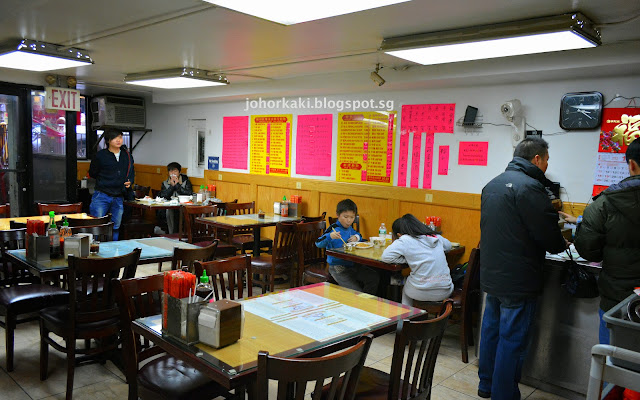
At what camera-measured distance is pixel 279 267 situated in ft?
14.8

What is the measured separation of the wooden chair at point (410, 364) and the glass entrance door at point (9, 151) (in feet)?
21.3

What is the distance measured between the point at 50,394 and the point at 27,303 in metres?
0.65

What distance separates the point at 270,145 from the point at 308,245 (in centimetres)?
272

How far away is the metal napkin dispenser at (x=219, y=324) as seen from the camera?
5.93 feet

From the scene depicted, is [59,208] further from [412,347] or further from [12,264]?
[412,347]

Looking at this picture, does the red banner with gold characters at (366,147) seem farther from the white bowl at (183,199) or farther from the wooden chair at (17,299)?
the wooden chair at (17,299)

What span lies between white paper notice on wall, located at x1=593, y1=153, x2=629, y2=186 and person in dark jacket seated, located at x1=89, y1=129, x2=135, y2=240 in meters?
5.25

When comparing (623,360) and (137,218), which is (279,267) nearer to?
(623,360)

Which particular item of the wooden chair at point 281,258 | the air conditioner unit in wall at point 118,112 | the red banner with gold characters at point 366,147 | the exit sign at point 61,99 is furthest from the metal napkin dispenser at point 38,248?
the air conditioner unit in wall at point 118,112

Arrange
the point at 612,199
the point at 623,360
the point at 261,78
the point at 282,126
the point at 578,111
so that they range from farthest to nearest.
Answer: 1. the point at 282,126
2. the point at 261,78
3. the point at 578,111
4. the point at 612,199
5. the point at 623,360

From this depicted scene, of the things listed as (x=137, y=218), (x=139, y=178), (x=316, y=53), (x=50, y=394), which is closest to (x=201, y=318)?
(x=50, y=394)

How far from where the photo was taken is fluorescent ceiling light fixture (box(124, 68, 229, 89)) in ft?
17.7

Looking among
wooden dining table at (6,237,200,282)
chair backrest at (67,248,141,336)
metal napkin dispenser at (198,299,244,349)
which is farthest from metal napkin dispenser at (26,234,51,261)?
metal napkin dispenser at (198,299,244,349)

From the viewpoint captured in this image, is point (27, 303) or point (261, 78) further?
point (261, 78)
